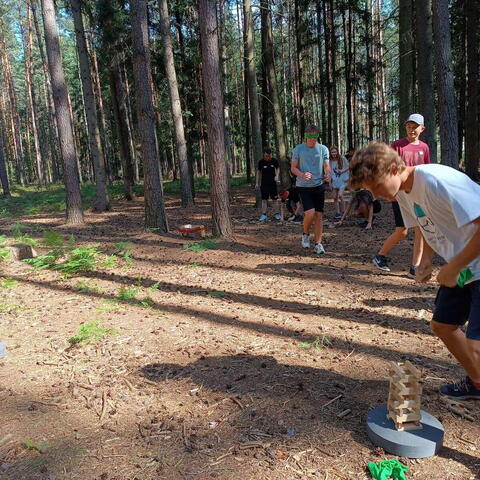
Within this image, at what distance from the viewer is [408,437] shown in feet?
8.98

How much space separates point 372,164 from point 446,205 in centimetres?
48

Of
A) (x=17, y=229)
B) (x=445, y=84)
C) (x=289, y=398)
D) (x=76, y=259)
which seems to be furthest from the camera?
(x=17, y=229)

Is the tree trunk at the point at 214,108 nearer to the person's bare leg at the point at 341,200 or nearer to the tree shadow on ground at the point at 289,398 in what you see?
the person's bare leg at the point at 341,200

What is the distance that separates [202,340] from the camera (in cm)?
455

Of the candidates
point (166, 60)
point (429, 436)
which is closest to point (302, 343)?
point (429, 436)

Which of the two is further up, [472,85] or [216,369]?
[472,85]

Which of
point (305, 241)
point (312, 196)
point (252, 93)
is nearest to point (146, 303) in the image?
point (312, 196)

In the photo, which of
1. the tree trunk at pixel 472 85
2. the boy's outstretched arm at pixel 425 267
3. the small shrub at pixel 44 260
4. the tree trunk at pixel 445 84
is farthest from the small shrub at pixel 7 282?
the tree trunk at pixel 472 85

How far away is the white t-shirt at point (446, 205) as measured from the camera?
2.32 meters

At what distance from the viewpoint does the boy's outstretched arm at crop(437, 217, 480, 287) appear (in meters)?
2.29

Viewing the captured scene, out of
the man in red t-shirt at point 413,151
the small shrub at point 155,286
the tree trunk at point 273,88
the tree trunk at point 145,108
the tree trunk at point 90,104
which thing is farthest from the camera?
the tree trunk at point 273,88

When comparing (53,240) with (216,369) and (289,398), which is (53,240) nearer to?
(216,369)

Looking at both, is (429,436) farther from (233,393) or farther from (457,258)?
(233,393)

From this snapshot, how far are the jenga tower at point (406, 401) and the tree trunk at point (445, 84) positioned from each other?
749 centimetres
